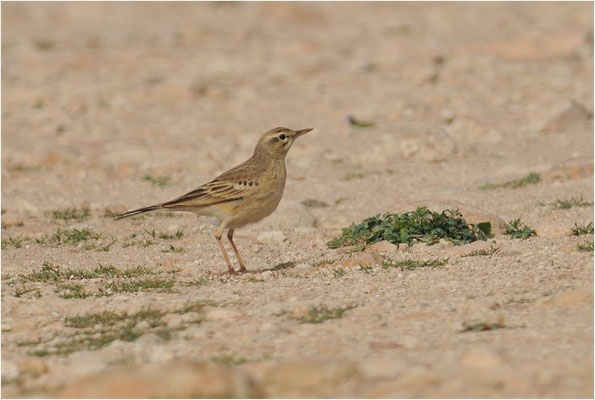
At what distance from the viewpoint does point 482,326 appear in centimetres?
688

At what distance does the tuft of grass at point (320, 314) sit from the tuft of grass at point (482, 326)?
2.76 ft

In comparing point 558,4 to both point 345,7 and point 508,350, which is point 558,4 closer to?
point 345,7

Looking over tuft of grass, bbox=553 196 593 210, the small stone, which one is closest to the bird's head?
the small stone

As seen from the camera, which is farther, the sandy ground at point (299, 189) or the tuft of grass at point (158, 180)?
the tuft of grass at point (158, 180)

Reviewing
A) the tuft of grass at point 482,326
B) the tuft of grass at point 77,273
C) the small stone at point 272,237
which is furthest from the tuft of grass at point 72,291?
the tuft of grass at point 482,326

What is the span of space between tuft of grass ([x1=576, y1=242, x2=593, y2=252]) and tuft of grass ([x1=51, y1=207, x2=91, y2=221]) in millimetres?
5220

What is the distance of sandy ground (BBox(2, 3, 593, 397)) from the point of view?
6.36 m

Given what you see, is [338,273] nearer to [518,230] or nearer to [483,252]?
[483,252]

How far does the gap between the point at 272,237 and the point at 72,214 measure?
2.58 m

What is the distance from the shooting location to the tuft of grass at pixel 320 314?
7277 mm

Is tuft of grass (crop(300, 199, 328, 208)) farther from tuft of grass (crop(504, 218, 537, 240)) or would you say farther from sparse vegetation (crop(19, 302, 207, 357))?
sparse vegetation (crop(19, 302, 207, 357))

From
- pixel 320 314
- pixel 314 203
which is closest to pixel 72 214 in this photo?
pixel 314 203

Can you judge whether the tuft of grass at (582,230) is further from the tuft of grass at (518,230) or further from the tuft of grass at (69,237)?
the tuft of grass at (69,237)

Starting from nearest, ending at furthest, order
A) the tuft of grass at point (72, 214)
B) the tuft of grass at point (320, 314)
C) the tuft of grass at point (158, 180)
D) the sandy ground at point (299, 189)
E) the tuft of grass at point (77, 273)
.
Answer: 1. the sandy ground at point (299, 189)
2. the tuft of grass at point (320, 314)
3. the tuft of grass at point (77, 273)
4. the tuft of grass at point (72, 214)
5. the tuft of grass at point (158, 180)
